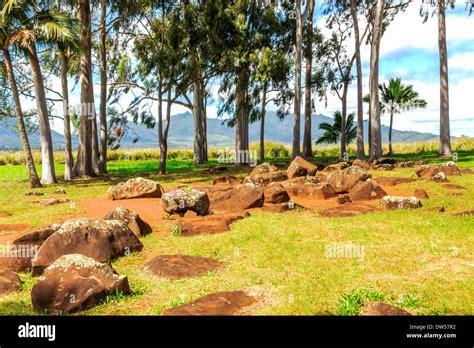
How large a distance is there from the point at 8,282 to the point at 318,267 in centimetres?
590

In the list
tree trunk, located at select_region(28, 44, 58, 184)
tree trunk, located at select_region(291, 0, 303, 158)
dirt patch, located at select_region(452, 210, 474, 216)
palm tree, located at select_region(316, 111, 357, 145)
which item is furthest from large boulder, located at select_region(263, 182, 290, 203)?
palm tree, located at select_region(316, 111, 357, 145)

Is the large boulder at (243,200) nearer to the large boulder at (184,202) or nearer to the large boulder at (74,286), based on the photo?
the large boulder at (184,202)

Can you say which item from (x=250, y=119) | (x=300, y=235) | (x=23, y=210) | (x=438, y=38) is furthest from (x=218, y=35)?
(x=300, y=235)

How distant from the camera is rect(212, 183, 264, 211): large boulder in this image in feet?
58.9

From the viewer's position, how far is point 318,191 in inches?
812

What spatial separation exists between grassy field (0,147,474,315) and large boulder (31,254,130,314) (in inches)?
8.0

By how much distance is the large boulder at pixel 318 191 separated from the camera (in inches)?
807

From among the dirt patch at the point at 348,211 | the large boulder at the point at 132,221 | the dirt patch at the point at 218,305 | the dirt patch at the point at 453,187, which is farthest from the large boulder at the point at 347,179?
the dirt patch at the point at 218,305

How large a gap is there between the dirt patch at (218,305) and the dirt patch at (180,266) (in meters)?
1.65

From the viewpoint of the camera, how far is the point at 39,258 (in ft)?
33.1

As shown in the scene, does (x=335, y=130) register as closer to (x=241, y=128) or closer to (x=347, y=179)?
(x=241, y=128)

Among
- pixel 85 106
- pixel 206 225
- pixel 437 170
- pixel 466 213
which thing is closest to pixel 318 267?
pixel 206 225

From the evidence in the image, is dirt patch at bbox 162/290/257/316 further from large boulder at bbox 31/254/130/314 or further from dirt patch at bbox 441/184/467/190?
dirt patch at bbox 441/184/467/190
